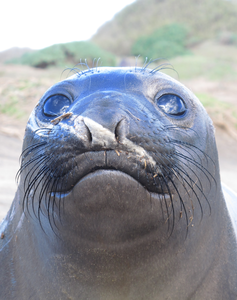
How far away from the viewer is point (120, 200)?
1436 millimetres

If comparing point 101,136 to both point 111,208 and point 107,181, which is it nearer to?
point 107,181

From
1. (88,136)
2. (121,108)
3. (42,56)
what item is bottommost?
(88,136)

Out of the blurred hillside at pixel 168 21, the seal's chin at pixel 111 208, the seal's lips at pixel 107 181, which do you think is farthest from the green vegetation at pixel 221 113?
the blurred hillside at pixel 168 21

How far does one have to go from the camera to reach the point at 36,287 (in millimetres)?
1896

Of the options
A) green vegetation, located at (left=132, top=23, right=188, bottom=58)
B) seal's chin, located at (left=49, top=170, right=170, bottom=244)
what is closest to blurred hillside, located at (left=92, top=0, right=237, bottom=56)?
green vegetation, located at (left=132, top=23, right=188, bottom=58)

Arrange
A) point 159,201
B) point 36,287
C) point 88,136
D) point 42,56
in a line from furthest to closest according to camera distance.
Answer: point 42,56 → point 36,287 → point 159,201 → point 88,136

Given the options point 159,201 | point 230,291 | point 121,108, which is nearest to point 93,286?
point 159,201

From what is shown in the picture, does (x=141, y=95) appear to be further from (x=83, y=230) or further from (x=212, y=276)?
(x=212, y=276)

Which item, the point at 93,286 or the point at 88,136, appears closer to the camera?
the point at 88,136

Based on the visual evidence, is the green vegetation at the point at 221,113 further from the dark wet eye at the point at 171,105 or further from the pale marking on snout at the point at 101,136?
the pale marking on snout at the point at 101,136

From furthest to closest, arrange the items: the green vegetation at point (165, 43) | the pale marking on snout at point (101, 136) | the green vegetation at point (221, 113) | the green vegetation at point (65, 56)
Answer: the green vegetation at point (165, 43)
the green vegetation at point (65, 56)
the green vegetation at point (221, 113)
the pale marking on snout at point (101, 136)

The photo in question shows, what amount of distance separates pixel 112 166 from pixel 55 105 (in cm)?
71

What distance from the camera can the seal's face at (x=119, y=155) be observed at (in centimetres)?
141

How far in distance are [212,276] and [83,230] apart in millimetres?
855
